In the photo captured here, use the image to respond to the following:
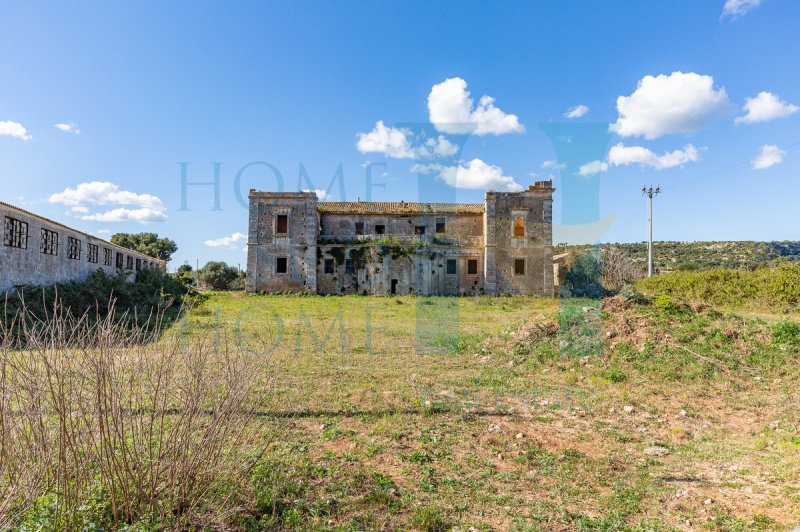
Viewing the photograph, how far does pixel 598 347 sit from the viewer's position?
9.48m

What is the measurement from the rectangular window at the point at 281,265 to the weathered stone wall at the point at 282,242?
0.07 m

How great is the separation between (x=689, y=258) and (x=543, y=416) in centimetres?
5865

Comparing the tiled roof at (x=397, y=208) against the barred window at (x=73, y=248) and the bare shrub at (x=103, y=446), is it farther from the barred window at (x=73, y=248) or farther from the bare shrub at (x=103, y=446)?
the bare shrub at (x=103, y=446)

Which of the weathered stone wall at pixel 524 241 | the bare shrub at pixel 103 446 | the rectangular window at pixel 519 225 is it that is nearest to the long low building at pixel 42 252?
the bare shrub at pixel 103 446

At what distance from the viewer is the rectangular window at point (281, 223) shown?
28938 millimetres

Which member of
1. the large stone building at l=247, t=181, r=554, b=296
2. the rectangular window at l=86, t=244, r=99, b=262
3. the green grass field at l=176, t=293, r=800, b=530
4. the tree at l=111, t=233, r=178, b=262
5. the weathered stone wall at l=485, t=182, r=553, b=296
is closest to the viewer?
the green grass field at l=176, t=293, r=800, b=530

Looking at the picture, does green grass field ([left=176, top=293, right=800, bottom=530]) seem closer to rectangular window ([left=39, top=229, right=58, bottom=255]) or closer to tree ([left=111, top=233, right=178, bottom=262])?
rectangular window ([left=39, top=229, right=58, bottom=255])

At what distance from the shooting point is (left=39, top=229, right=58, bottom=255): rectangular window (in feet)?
51.9

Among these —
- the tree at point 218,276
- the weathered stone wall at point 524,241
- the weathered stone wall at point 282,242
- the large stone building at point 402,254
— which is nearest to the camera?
the weathered stone wall at point 282,242

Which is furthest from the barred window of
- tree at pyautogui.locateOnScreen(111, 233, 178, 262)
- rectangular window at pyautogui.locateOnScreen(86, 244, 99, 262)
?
tree at pyautogui.locateOnScreen(111, 233, 178, 262)

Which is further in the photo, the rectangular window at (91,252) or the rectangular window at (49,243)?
the rectangular window at (91,252)

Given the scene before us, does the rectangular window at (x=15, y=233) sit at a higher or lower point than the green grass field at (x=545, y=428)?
higher

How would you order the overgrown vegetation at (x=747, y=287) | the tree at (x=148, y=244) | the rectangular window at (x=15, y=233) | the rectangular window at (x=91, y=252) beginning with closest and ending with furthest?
the rectangular window at (x=15, y=233)
the overgrown vegetation at (x=747, y=287)
the rectangular window at (x=91, y=252)
the tree at (x=148, y=244)

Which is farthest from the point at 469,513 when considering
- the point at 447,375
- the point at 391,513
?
the point at 447,375
